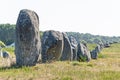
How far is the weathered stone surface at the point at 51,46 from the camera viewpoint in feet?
89.4

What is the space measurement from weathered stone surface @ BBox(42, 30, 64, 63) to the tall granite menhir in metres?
3.13

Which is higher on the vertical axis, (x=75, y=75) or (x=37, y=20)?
(x=37, y=20)

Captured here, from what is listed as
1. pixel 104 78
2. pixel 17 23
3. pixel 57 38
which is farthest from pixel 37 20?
pixel 104 78

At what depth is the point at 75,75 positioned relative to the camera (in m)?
19.4

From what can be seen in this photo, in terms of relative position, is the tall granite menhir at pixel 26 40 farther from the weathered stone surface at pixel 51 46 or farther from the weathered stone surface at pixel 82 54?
the weathered stone surface at pixel 82 54

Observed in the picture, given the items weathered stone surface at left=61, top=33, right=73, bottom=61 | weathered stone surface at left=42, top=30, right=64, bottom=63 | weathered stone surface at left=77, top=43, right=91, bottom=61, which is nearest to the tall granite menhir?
weathered stone surface at left=42, top=30, right=64, bottom=63

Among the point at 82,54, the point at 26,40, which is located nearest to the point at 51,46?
the point at 26,40

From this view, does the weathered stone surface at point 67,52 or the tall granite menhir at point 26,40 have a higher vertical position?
the tall granite menhir at point 26,40

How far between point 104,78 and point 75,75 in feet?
5.64

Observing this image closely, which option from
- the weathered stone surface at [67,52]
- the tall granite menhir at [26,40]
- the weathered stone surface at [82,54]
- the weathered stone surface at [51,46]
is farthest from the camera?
the weathered stone surface at [82,54]

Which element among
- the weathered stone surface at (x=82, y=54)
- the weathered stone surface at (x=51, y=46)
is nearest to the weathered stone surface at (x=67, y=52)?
the weathered stone surface at (x=82, y=54)

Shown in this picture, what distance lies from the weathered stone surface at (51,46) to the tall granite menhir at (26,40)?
10.3ft

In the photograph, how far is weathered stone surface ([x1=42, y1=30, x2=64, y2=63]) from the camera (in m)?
27.2

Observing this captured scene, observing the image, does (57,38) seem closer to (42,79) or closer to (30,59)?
(30,59)
